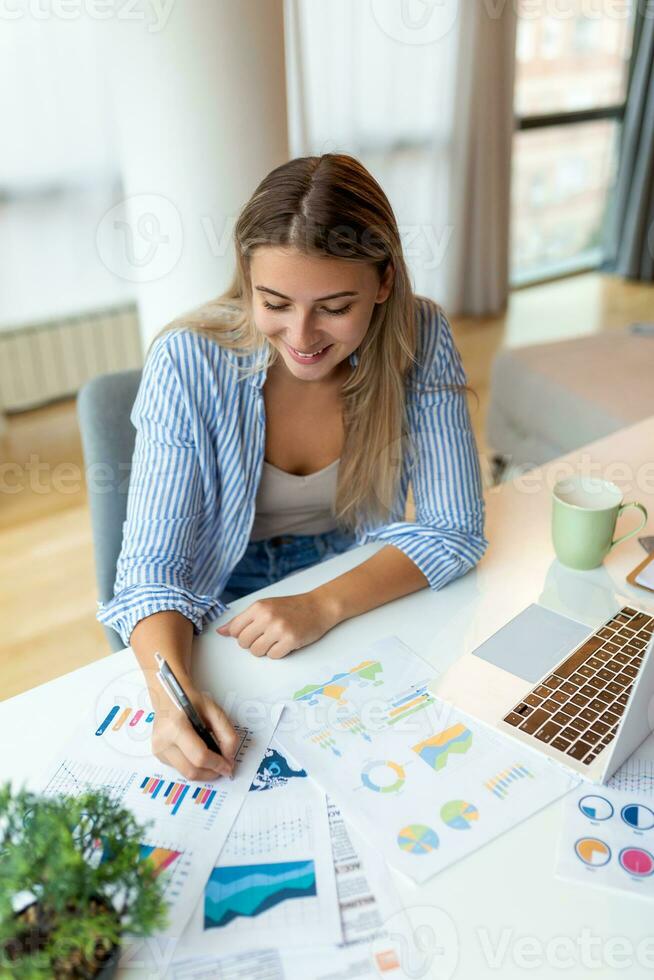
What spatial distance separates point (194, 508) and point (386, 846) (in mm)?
551

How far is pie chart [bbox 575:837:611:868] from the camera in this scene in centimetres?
71

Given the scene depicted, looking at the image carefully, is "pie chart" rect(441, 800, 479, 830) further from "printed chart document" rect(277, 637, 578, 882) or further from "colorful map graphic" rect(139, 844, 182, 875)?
"colorful map graphic" rect(139, 844, 182, 875)

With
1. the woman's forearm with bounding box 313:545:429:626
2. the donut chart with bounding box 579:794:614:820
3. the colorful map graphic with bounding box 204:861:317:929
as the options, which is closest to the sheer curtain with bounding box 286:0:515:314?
the woman's forearm with bounding box 313:545:429:626

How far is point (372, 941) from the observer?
0.65m

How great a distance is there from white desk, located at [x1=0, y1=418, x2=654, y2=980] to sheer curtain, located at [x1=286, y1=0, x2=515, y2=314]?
2.01 meters

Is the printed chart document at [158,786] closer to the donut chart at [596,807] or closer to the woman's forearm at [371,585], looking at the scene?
the woman's forearm at [371,585]

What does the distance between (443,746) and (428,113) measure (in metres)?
3.45

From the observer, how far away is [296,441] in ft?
4.13

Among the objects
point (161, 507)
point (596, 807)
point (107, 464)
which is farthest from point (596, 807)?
point (107, 464)

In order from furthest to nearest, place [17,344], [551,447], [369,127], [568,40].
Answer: [568,40] < [369,127] < [17,344] < [551,447]

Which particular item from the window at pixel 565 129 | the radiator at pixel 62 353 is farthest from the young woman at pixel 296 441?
the window at pixel 565 129

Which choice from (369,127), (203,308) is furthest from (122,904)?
(369,127)

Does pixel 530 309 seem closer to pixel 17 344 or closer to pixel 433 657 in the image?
pixel 17 344

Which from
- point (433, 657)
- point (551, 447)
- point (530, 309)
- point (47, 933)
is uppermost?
point (47, 933)
